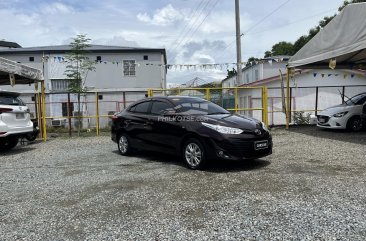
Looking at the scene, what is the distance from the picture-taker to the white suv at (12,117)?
30.8 ft

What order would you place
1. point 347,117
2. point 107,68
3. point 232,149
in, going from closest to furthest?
point 232,149 → point 347,117 → point 107,68

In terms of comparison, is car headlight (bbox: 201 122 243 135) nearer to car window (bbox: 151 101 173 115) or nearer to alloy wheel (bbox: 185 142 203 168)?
alloy wheel (bbox: 185 142 203 168)

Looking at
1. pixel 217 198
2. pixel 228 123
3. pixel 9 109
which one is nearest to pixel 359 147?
pixel 228 123

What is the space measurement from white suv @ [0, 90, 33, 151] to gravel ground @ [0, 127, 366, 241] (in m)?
1.16

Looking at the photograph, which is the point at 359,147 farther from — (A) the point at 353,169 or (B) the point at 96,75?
(B) the point at 96,75

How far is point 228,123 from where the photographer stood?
22.8ft

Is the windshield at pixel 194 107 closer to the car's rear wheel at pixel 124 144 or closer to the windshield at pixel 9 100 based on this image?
the car's rear wheel at pixel 124 144

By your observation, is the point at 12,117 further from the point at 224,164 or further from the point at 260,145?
the point at 260,145

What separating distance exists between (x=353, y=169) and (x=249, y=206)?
3248 mm

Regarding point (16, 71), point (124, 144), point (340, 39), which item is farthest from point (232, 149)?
point (16, 71)

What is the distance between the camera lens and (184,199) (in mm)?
5133

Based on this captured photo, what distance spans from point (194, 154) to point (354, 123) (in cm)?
874

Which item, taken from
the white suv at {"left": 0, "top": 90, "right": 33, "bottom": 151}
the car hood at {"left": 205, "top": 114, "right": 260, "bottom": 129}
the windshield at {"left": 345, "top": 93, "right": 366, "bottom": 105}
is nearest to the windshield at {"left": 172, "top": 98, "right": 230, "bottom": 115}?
the car hood at {"left": 205, "top": 114, "right": 260, "bottom": 129}

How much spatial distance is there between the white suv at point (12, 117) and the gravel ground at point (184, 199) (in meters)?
1.16
